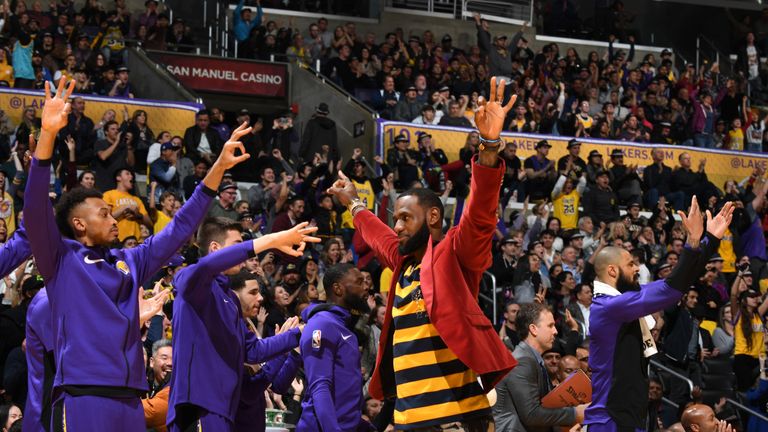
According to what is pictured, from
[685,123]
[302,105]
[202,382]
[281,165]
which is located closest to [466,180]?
[281,165]

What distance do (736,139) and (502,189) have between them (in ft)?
23.7

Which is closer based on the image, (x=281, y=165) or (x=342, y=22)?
(x=281, y=165)

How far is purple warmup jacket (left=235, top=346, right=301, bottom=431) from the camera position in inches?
260

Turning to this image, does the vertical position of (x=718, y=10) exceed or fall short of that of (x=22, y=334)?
it exceeds it

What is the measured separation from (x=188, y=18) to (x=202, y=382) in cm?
1755

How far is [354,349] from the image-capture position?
22.7 feet

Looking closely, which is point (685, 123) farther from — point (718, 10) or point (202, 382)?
point (202, 382)

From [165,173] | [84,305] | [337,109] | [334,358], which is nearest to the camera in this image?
[84,305]

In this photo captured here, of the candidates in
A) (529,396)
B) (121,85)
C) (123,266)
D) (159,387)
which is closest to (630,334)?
(529,396)

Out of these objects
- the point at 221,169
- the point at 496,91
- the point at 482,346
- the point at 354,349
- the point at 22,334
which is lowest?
the point at 22,334

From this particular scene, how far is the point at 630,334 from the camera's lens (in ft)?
22.1

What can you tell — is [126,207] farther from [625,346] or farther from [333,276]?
[625,346]

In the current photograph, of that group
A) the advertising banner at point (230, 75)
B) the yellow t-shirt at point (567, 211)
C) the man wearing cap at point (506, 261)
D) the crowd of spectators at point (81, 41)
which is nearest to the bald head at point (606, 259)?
the man wearing cap at point (506, 261)

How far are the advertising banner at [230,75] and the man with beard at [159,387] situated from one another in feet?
39.3
